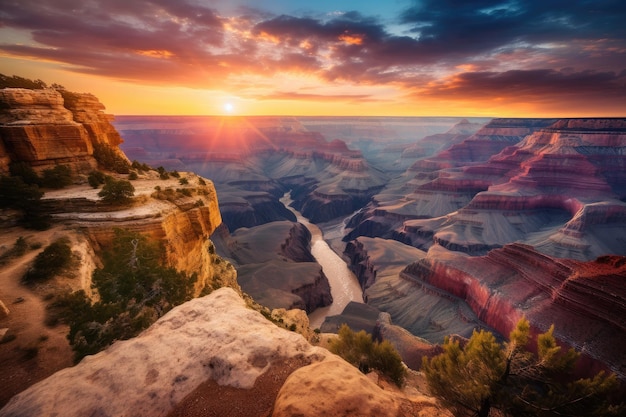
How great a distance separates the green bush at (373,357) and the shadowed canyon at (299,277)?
126cm

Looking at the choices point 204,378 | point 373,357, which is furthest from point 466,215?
point 204,378

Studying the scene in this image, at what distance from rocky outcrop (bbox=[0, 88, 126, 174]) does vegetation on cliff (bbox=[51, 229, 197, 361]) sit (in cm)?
1068

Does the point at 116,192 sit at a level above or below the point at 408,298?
above

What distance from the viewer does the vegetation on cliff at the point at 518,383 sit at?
496 inches

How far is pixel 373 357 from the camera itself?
1991cm

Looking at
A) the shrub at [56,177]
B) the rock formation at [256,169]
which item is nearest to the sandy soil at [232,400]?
the shrub at [56,177]

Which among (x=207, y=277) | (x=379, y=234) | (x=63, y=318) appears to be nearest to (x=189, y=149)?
(x=379, y=234)

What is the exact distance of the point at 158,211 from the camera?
18516 millimetres

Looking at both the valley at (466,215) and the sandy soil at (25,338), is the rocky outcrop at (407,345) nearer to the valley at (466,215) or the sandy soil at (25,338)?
the valley at (466,215)

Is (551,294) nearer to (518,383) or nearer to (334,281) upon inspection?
(518,383)

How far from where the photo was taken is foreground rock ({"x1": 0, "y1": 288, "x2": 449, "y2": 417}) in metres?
7.39

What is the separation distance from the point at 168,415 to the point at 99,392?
6.73ft

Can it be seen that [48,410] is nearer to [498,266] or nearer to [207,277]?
[207,277]

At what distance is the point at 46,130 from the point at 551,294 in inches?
1910
